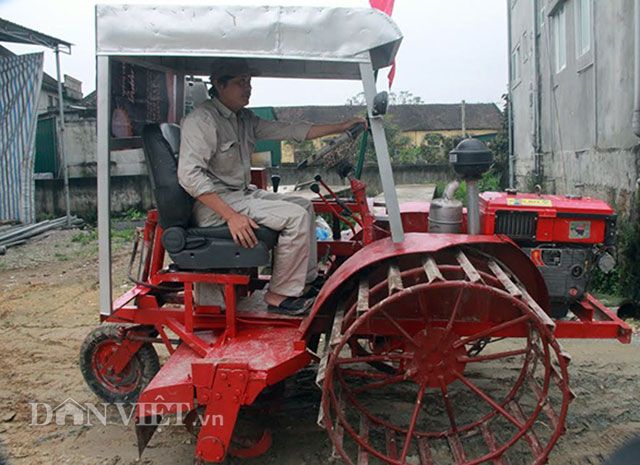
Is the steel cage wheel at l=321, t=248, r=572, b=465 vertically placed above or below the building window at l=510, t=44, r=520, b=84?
below

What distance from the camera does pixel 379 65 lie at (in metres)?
3.47

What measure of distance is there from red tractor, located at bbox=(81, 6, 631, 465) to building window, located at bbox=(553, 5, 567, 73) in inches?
263

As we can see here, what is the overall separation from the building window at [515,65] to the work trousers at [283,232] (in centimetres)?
1342

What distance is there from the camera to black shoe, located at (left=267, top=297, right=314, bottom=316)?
138 inches

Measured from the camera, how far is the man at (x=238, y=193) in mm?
3277

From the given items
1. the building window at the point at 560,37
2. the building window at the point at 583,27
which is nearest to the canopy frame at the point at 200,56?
the building window at the point at 583,27

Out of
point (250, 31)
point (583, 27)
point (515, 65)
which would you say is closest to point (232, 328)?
point (250, 31)

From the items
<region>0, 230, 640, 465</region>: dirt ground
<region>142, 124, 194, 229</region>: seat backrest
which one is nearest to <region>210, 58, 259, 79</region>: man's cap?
<region>142, 124, 194, 229</region>: seat backrest

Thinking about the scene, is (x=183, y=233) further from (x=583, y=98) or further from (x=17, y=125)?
(x=17, y=125)

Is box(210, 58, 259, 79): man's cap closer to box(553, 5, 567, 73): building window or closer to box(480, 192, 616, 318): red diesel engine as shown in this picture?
box(480, 192, 616, 318): red diesel engine

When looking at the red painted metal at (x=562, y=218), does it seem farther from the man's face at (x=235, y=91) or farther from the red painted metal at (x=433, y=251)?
the man's face at (x=235, y=91)

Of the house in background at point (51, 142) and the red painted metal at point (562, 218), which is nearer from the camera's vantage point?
the red painted metal at point (562, 218)

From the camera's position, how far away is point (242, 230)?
330cm

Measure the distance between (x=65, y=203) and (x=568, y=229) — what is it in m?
12.4
